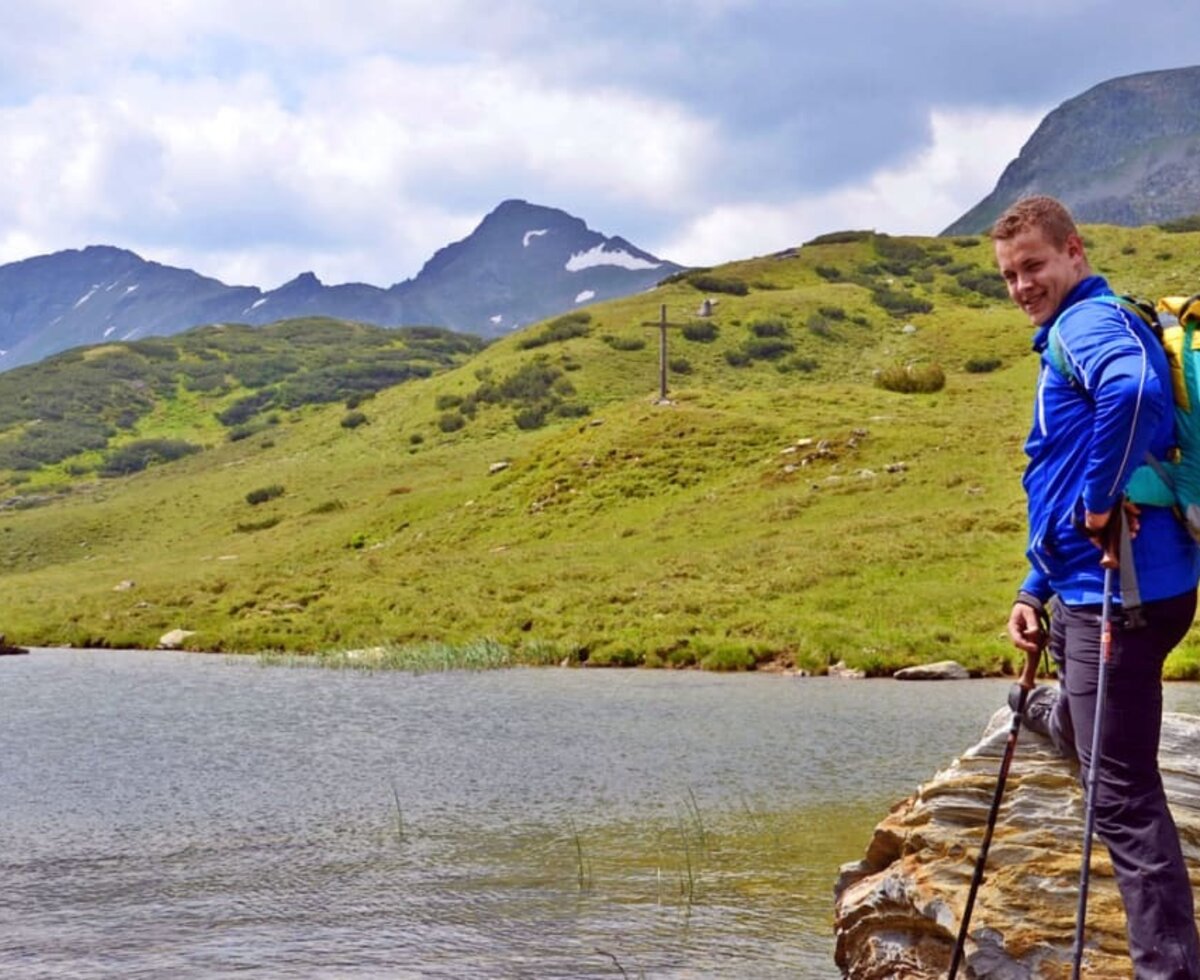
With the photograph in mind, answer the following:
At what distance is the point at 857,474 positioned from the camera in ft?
161

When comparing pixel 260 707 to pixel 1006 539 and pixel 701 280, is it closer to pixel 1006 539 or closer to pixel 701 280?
pixel 1006 539

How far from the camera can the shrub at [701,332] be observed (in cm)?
9281

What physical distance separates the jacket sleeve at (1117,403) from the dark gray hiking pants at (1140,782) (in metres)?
0.63

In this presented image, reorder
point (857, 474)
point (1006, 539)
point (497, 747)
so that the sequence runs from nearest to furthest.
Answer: point (497, 747) < point (1006, 539) < point (857, 474)

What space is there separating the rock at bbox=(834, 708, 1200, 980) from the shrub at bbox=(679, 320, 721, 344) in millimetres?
85493

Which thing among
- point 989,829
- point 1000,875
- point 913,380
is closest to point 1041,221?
point 989,829

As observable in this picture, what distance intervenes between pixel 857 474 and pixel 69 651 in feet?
95.4

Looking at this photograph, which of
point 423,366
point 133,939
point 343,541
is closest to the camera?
point 133,939

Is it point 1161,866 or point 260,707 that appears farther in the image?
point 260,707

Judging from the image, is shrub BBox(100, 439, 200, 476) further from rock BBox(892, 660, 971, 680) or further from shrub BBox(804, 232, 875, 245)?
rock BBox(892, 660, 971, 680)

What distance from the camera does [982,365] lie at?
77312 millimetres

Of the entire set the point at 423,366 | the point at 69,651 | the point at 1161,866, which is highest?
the point at 423,366

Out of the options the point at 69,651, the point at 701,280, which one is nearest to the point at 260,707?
the point at 69,651

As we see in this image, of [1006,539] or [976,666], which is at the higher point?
[1006,539]
